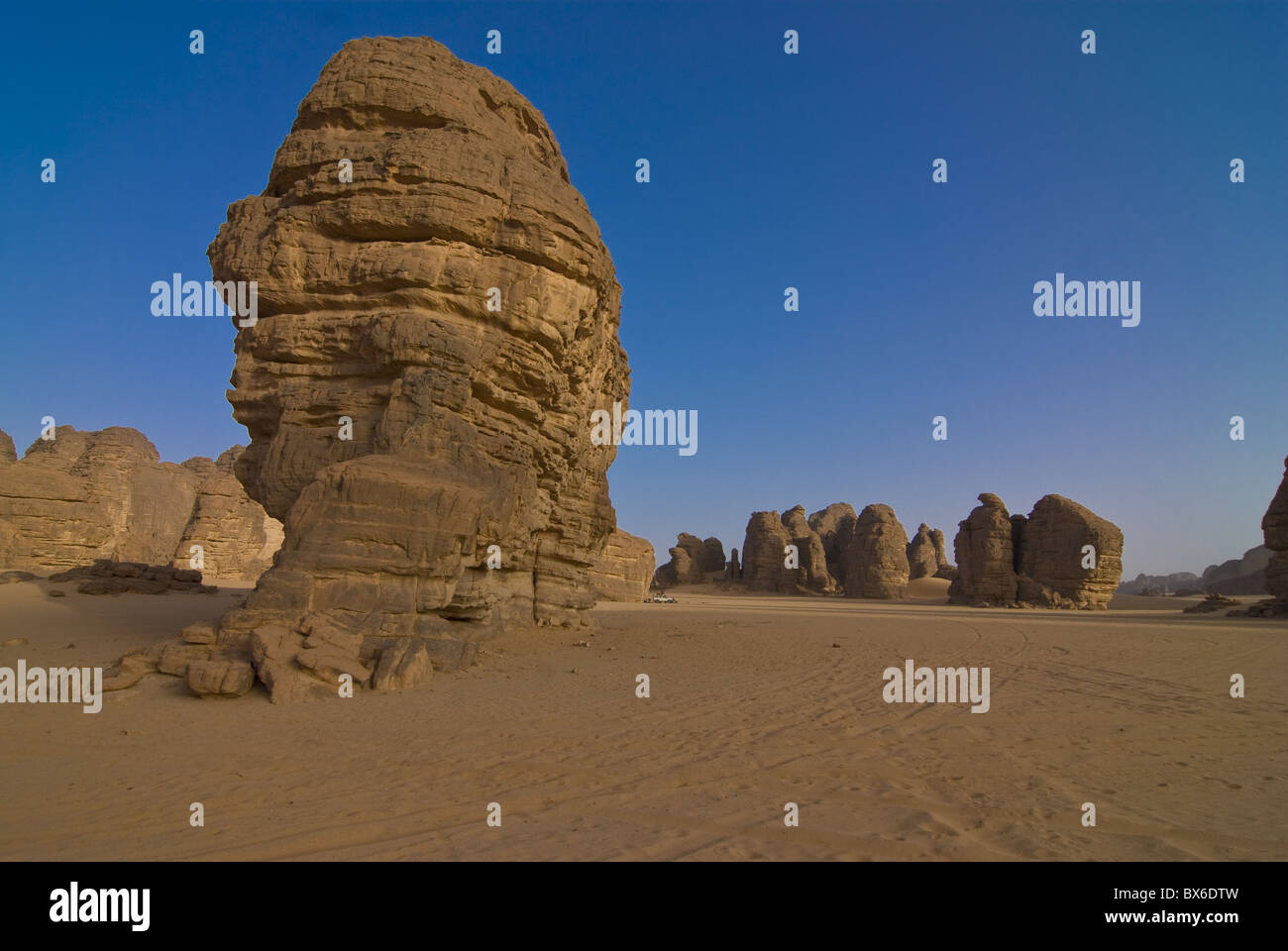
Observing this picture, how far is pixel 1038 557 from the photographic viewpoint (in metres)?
46.7

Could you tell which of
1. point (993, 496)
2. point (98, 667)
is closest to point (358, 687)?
point (98, 667)

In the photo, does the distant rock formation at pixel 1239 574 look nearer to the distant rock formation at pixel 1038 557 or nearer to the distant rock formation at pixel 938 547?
the distant rock formation at pixel 938 547

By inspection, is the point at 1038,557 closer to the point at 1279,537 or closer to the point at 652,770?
the point at 1279,537

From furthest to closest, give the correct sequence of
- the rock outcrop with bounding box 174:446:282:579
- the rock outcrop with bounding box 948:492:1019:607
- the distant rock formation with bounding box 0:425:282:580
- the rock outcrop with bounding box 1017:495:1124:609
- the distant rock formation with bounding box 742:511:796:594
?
the distant rock formation with bounding box 742:511:796:594, the rock outcrop with bounding box 948:492:1019:607, the rock outcrop with bounding box 1017:495:1124:609, the rock outcrop with bounding box 174:446:282:579, the distant rock formation with bounding box 0:425:282:580

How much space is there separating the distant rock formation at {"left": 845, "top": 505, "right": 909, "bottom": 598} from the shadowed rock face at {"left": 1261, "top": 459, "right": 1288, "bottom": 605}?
1226 inches

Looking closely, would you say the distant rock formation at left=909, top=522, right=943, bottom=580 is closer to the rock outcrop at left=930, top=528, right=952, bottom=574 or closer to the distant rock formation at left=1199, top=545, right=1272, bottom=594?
the rock outcrop at left=930, top=528, right=952, bottom=574

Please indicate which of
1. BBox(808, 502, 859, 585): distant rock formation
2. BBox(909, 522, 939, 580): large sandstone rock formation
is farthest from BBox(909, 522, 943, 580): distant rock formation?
BBox(808, 502, 859, 585): distant rock formation

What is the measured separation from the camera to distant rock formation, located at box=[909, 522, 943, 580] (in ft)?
254

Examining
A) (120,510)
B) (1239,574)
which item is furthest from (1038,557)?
(1239,574)

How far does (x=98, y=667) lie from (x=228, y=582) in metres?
27.7

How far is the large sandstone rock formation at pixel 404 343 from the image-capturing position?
11.1 metres

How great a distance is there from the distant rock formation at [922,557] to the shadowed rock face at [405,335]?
71.2m

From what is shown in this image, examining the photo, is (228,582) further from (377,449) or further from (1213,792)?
(1213,792)
